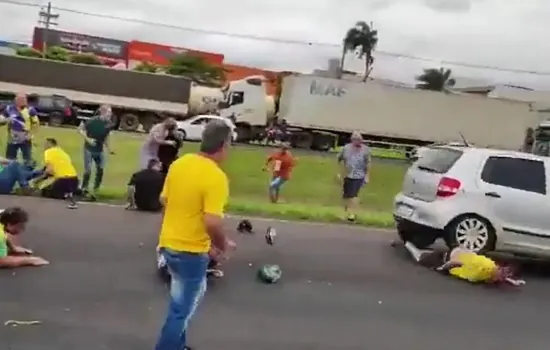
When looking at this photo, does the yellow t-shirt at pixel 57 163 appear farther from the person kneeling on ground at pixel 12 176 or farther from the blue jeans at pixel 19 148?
the blue jeans at pixel 19 148

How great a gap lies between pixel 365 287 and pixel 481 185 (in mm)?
2651

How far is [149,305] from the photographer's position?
735cm

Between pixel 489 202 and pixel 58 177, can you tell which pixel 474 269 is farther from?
pixel 58 177

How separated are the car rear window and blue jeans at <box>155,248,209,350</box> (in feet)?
20.4

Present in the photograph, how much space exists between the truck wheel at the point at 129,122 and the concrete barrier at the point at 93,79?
1087 millimetres

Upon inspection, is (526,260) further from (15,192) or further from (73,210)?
(15,192)

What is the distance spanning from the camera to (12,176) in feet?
43.8

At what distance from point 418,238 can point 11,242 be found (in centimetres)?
562

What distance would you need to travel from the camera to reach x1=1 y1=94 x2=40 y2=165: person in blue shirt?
556 inches

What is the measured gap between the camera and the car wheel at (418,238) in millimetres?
11514

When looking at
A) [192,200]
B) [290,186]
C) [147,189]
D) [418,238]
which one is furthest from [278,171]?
[192,200]

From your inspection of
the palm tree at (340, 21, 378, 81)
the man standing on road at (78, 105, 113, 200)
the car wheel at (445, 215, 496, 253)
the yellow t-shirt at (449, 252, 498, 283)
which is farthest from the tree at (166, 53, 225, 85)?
the yellow t-shirt at (449, 252, 498, 283)

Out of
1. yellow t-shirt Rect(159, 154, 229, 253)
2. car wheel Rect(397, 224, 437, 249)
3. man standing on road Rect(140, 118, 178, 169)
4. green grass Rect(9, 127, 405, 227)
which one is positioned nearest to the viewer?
yellow t-shirt Rect(159, 154, 229, 253)

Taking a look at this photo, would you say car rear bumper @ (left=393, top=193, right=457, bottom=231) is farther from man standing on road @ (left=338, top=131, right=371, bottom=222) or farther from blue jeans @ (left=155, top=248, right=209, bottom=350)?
blue jeans @ (left=155, top=248, right=209, bottom=350)
